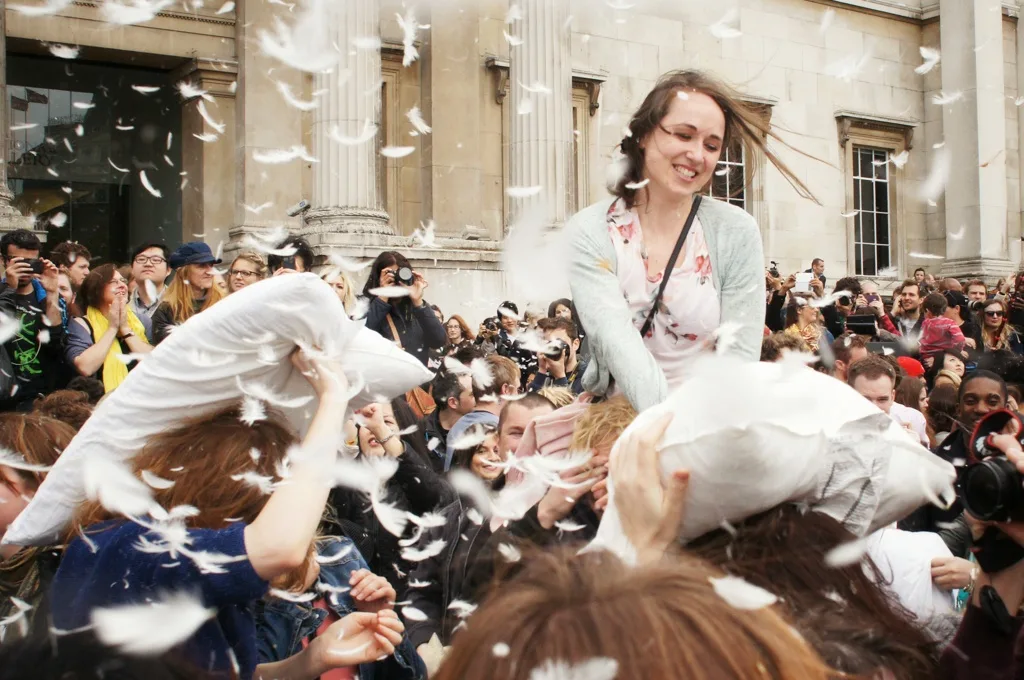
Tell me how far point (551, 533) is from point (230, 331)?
2.56 ft

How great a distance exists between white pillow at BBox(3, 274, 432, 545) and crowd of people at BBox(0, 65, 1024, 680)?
2cm

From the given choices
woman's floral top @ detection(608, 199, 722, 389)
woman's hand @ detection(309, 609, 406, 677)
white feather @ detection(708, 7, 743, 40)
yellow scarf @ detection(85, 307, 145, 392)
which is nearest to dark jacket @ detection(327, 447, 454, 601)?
woman's hand @ detection(309, 609, 406, 677)

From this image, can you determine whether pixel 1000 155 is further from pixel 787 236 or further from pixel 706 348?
pixel 706 348

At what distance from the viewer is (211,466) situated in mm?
2150

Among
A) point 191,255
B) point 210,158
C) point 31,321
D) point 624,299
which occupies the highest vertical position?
point 210,158

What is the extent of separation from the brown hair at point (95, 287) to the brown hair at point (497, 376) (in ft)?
7.06

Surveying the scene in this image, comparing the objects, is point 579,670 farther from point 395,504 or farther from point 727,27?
point 727,27

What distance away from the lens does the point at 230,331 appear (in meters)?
2.14

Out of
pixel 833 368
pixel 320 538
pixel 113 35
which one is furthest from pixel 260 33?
pixel 320 538

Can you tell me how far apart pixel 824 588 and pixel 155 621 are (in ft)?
3.80

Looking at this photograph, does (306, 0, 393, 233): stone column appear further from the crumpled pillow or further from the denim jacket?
the crumpled pillow

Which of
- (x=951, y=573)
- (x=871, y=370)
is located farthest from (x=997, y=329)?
(x=951, y=573)

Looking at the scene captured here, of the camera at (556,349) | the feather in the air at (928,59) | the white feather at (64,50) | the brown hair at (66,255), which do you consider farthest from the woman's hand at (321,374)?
the feather in the air at (928,59)

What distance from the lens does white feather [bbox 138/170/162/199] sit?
14.9 metres
